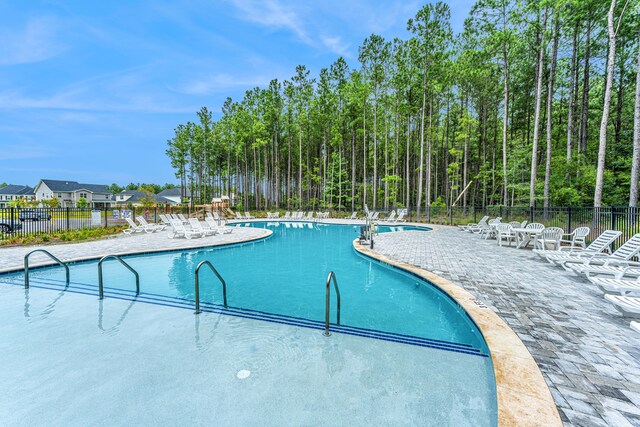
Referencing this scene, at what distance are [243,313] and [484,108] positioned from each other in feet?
87.0

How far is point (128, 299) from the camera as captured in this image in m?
4.85

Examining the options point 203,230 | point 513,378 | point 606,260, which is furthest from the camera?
point 203,230

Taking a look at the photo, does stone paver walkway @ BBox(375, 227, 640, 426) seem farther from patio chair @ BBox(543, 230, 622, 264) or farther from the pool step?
the pool step

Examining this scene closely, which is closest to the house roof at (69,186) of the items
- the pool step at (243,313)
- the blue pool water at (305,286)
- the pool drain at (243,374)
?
the blue pool water at (305,286)

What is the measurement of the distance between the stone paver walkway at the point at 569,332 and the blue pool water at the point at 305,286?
59 cm

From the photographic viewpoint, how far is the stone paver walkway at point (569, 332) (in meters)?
2.01

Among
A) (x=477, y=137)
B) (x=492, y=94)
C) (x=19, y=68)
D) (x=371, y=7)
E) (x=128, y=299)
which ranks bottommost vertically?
(x=128, y=299)

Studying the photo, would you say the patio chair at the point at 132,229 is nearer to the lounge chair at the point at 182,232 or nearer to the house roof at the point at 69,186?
the lounge chair at the point at 182,232

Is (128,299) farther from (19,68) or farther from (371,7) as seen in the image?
(19,68)

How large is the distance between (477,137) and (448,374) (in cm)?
2794

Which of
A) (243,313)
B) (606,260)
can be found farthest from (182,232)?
(606,260)

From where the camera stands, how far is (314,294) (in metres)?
5.46

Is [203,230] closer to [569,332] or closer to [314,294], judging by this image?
[314,294]

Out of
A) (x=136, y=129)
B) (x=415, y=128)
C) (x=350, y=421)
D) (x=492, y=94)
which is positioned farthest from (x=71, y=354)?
(x=136, y=129)
